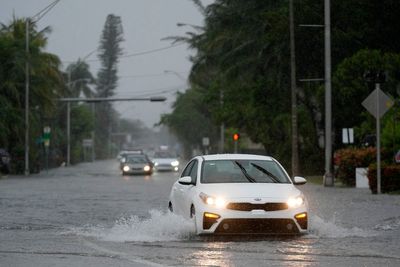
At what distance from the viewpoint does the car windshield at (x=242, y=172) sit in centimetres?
1559

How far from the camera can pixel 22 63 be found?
5881 cm

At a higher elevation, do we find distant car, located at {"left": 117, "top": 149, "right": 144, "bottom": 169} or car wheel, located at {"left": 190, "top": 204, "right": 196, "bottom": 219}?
distant car, located at {"left": 117, "top": 149, "right": 144, "bottom": 169}

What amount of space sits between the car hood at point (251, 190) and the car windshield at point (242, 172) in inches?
17.5

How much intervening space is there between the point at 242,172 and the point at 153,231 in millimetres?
1763

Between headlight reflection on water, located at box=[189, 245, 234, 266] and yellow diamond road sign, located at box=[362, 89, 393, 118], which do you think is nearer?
headlight reflection on water, located at box=[189, 245, 234, 266]

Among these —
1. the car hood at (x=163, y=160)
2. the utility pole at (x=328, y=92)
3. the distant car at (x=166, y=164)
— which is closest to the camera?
the utility pole at (x=328, y=92)

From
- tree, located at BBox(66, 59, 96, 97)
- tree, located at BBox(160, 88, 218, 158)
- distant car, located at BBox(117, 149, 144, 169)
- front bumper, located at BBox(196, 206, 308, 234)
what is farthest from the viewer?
tree, located at BBox(66, 59, 96, 97)

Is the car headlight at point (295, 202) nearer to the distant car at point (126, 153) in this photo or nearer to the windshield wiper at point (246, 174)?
the windshield wiper at point (246, 174)

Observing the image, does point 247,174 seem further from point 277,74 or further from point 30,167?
point 30,167

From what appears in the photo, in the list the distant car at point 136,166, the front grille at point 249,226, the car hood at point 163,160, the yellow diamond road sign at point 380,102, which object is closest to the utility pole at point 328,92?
the yellow diamond road sign at point 380,102

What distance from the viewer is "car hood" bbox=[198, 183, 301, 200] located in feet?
47.3

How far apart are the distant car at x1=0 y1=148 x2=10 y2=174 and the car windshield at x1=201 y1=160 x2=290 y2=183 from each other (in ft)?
133

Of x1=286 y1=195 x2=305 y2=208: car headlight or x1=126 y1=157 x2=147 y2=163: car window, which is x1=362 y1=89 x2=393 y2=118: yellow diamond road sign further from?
x1=126 y1=157 x2=147 y2=163: car window

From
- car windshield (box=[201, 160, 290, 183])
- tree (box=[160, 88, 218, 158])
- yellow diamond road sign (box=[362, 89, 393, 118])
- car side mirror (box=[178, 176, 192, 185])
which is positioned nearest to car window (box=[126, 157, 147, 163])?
yellow diamond road sign (box=[362, 89, 393, 118])
